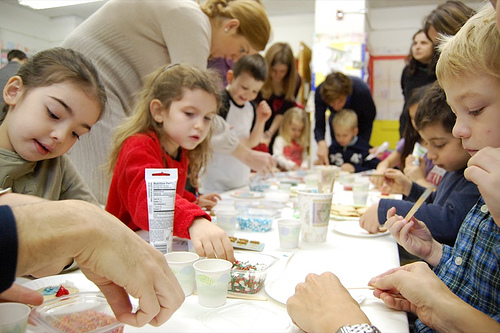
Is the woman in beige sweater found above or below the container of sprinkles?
above

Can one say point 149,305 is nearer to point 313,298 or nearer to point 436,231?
point 313,298

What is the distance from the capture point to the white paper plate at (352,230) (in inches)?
51.5

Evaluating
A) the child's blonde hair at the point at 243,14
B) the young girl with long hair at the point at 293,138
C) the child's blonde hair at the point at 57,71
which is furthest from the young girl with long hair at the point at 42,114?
the young girl with long hair at the point at 293,138

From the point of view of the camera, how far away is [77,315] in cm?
60

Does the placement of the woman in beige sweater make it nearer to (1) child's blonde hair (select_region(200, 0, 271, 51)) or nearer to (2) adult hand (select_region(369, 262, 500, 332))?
(1) child's blonde hair (select_region(200, 0, 271, 51))

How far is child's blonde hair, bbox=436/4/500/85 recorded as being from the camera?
76 centimetres

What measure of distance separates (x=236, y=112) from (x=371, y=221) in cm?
146

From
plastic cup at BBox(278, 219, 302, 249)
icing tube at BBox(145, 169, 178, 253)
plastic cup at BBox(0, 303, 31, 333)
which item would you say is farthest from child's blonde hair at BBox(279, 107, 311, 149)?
plastic cup at BBox(0, 303, 31, 333)

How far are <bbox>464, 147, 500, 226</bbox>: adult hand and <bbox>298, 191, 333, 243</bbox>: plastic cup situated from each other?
0.53 m

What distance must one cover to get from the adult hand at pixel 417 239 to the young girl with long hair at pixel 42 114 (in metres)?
0.89

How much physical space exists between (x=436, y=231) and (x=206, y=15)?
4.39 ft

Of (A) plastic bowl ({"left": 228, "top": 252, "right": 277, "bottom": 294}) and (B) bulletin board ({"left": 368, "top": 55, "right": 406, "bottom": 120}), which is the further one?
(B) bulletin board ({"left": 368, "top": 55, "right": 406, "bottom": 120})

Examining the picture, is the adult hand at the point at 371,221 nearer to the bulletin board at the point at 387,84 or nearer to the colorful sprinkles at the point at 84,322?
the colorful sprinkles at the point at 84,322

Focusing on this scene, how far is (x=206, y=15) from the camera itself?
183cm
